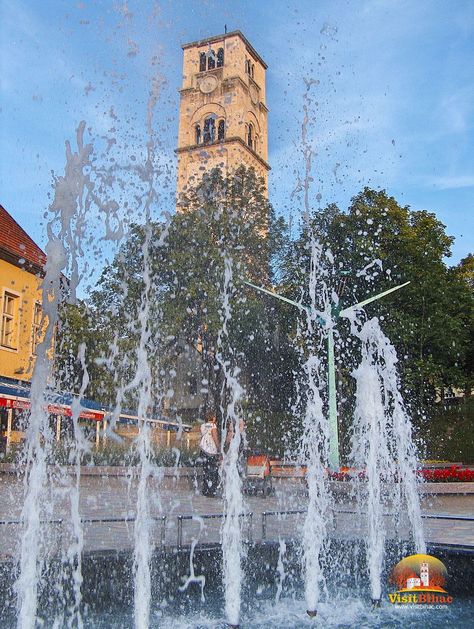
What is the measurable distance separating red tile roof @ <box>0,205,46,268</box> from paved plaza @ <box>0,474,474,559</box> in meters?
11.4

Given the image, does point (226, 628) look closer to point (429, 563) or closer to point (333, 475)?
point (429, 563)

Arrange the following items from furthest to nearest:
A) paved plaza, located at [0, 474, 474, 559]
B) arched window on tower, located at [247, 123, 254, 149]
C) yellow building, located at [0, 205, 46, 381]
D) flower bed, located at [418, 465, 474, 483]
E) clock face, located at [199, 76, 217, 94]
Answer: arched window on tower, located at [247, 123, 254, 149] → clock face, located at [199, 76, 217, 94] → yellow building, located at [0, 205, 46, 381] → flower bed, located at [418, 465, 474, 483] → paved plaza, located at [0, 474, 474, 559]

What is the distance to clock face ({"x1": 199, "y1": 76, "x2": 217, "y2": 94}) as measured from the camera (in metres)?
61.1

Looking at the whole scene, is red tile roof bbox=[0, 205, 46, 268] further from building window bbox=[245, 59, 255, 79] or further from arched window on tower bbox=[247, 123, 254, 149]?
building window bbox=[245, 59, 255, 79]

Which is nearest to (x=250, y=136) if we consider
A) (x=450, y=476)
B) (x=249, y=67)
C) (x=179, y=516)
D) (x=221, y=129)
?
(x=221, y=129)

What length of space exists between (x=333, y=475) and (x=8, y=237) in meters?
17.0

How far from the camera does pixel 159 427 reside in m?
35.6

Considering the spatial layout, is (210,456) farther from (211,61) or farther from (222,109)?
(211,61)

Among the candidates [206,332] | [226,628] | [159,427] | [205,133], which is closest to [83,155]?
[226,628]

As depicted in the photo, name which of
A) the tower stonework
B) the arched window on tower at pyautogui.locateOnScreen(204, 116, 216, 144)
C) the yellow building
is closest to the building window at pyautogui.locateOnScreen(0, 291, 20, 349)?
the yellow building

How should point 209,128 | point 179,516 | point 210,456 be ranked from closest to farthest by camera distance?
point 179,516 < point 210,456 < point 209,128

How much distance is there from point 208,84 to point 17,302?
3983cm

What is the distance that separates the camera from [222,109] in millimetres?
60344

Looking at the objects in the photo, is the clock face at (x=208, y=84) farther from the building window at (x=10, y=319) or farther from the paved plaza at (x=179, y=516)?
the paved plaza at (x=179, y=516)
